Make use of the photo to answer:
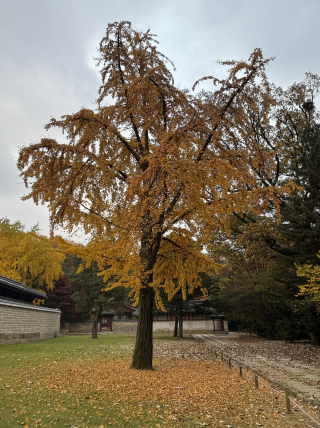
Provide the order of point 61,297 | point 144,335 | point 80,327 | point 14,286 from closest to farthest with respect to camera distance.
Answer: point 144,335
point 14,286
point 61,297
point 80,327

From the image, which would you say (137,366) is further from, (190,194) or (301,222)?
(301,222)

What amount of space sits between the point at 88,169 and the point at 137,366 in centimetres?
631

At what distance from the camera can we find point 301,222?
1394 cm

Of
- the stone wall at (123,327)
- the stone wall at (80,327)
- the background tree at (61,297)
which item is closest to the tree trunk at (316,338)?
the background tree at (61,297)

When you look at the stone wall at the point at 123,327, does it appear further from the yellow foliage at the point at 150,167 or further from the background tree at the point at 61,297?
the yellow foliage at the point at 150,167

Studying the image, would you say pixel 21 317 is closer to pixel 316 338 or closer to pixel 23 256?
pixel 23 256

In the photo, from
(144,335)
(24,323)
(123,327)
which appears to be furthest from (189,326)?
(144,335)

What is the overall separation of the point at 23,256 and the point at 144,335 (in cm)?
2268

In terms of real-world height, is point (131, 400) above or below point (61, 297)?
below

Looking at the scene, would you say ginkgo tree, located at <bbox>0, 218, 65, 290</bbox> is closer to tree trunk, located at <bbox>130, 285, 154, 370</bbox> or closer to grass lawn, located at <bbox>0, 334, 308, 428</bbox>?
tree trunk, located at <bbox>130, 285, 154, 370</bbox>

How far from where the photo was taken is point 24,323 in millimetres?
22453

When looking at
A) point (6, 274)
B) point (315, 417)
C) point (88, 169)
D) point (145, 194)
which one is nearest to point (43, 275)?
point (6, 274)

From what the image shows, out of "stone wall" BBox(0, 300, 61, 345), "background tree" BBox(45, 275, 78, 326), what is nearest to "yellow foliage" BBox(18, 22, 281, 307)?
"stone wall" BBox(0, 300, 61, 345)

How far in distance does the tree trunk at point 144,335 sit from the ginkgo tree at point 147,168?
0.03 m
